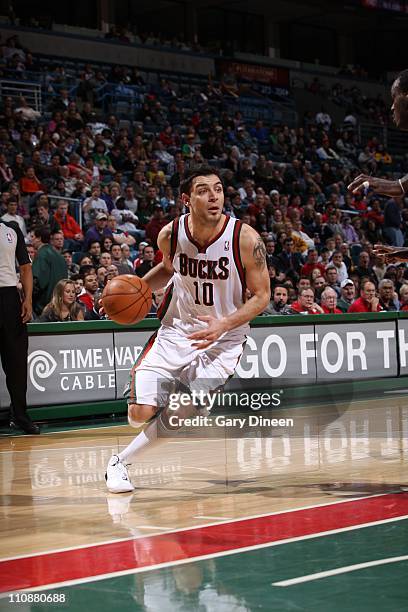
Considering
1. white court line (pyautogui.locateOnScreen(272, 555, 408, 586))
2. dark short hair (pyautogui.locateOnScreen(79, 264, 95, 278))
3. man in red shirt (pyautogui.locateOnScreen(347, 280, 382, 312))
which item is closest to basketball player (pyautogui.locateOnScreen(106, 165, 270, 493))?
white court line (pyautogui.locateOnScreen(272, 555, 408, 586))

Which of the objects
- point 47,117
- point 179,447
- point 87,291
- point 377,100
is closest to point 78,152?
point 47,117

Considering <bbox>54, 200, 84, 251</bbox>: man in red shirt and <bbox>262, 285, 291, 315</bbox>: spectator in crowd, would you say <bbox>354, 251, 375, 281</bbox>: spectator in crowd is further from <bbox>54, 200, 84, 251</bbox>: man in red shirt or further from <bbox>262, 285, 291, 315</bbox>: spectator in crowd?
<bbox>54, 200, 84, 251</bbox>: man in red shirt

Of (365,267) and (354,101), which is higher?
(354,101)

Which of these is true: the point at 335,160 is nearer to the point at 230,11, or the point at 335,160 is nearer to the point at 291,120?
the point at 291,120

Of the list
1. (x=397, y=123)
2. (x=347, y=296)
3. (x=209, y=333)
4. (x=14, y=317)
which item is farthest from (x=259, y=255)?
(x=347, y=296)

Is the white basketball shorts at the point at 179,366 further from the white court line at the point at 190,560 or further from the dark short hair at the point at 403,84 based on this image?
the dark short hair at the point at 403,84

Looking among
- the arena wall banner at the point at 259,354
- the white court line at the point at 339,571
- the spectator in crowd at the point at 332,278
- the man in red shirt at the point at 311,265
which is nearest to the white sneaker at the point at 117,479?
the white court line at the point at 339,571

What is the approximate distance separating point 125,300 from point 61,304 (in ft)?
15.1

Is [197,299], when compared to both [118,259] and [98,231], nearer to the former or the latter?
[118,259]

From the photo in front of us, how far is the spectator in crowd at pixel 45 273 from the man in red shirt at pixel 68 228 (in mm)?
3198

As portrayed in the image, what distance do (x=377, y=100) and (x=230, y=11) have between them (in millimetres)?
5373

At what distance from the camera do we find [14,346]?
10531 mm

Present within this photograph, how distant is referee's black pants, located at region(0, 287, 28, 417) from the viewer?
10484 millimetres

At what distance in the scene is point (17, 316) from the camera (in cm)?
1055
